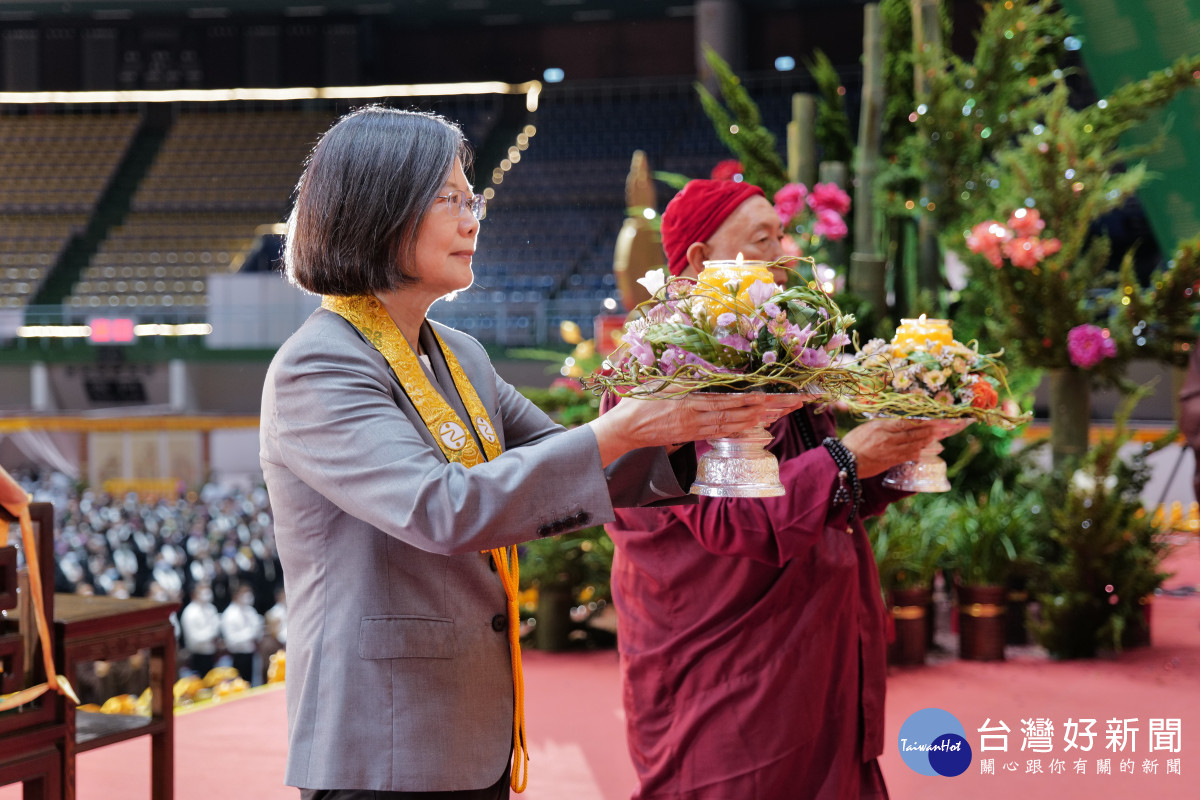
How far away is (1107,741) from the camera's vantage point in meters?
3.30

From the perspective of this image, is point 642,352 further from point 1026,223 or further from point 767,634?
point 1026,223

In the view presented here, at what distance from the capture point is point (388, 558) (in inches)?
46.2

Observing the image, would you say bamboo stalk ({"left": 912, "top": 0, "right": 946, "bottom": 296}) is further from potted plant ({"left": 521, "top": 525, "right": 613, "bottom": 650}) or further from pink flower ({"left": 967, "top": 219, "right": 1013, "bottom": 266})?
potted plant ({"left": 521, "top": 525, "right": 613, "bottom": 650})

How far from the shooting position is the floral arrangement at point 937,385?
1709 millimetres

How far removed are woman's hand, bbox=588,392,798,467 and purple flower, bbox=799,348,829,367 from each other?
0.07 m

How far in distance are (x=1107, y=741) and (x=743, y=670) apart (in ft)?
6.85

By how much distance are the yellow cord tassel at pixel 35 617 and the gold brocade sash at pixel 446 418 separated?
34.8 inches

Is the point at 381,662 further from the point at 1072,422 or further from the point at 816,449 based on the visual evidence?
the point at 1072,422

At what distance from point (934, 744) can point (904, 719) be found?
0.85ft

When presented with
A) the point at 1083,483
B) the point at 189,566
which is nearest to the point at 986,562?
the point at 1083,483

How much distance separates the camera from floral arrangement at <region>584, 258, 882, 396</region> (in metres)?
1.21

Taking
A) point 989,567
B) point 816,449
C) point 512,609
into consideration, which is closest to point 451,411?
point 512,609

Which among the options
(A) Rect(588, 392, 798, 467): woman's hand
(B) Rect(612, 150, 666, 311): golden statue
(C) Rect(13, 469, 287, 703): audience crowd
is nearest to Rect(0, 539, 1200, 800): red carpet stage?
(B) Rect(612, 150, 666, 311): golden statue

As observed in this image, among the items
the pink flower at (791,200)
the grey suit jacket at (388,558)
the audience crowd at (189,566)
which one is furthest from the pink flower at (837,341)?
the audience crowd at (189,566)
